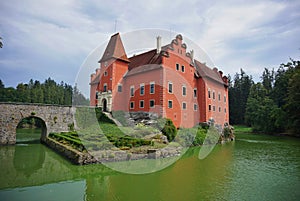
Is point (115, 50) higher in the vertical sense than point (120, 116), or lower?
higher

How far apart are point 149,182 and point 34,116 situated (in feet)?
51.7

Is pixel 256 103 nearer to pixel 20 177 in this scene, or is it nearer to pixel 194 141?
pixel 194 141

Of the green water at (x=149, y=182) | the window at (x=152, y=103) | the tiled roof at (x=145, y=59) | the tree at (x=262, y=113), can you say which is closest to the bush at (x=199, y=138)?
the window at (x=152, y=103)

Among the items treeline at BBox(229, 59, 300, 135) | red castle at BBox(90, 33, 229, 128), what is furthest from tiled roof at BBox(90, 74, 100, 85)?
treeline at BBox(229, 59, 300, 135)

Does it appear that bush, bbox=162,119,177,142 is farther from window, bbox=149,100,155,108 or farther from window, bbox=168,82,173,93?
window, bbox=168,82,173,93

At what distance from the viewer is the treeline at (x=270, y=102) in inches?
1277

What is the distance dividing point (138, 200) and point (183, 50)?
2113 centimetres

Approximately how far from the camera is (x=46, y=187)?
7816 mm

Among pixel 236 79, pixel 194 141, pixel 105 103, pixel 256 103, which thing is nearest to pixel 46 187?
pixel 194 141

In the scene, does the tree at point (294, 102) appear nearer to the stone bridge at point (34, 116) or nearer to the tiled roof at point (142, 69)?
the tiled roof at point (142, 69)

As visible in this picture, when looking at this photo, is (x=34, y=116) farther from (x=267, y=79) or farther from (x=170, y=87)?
(x=267, y=79)

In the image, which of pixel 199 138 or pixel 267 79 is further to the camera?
pixel 267 79

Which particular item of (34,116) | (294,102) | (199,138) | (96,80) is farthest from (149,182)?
(294,102)

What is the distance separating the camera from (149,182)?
8672 mm
